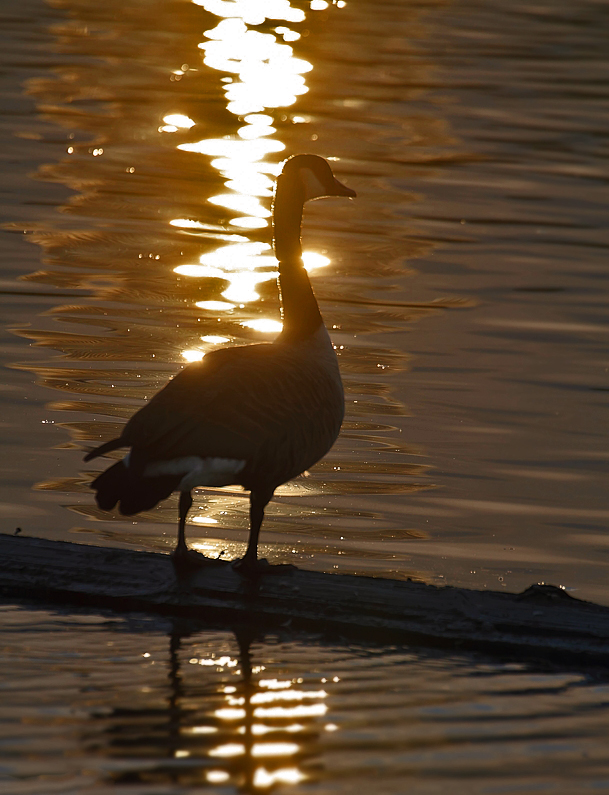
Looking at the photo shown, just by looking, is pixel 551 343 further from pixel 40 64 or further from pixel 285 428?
pixel 40 64

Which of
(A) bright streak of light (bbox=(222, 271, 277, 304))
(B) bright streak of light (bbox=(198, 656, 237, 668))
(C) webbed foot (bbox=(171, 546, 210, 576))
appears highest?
(A) bright streak of light (bbox=(222, 271, 277, 304))

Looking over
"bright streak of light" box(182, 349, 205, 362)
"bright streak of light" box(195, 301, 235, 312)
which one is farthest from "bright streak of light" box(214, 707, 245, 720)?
"bright streak of light" box(195, 301, 235, 312)

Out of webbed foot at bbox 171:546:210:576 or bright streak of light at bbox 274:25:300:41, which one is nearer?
webbed foot at bbox 171:546:210:576

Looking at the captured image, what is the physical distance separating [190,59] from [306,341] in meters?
30.3

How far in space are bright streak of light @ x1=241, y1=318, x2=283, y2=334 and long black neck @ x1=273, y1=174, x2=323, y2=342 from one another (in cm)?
618

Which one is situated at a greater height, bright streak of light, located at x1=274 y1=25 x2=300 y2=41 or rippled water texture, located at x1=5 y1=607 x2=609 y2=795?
bright streak of light, located at x1=274 y1=25 x2=300 y2=41

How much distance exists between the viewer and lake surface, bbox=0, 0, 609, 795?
5.90m

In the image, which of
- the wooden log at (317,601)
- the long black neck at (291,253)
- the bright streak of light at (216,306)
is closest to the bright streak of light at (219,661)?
the wooden log at (317,601)

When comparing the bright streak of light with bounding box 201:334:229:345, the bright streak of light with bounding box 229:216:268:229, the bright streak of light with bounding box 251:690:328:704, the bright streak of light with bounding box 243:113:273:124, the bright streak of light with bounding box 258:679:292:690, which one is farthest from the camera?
the bright streak of light with bounding box 243:113:273:124

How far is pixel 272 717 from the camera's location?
602cm

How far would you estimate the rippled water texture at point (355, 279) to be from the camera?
9742 millimetres

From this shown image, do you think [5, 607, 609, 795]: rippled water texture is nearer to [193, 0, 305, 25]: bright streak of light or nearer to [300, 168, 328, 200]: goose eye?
[300, 168, 328, 200]: goose eye

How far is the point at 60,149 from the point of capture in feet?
80.3

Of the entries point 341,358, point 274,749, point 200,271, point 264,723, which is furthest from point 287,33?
point 274,749
